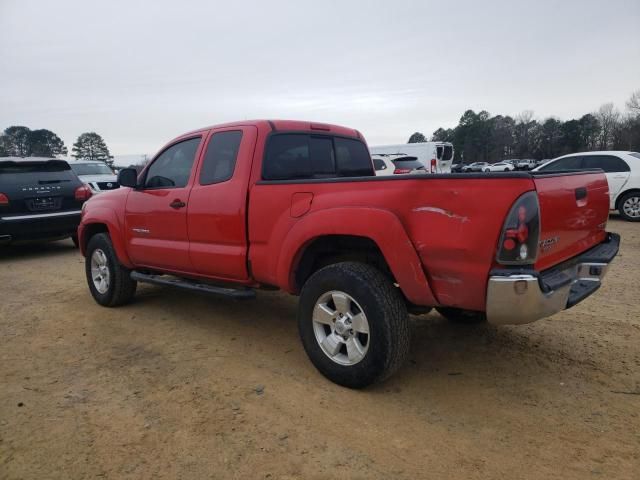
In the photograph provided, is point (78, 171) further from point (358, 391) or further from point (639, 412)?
point (639, 412)

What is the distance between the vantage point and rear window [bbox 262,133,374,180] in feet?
12.5

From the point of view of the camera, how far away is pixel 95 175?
1301cm

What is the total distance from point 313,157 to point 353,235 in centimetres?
136

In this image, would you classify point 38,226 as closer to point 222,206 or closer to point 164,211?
point 164,211

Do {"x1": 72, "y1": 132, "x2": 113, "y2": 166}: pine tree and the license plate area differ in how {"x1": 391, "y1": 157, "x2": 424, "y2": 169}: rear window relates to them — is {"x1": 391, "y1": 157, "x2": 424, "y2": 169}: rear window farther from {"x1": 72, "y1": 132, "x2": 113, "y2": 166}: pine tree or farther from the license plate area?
{"x1": 72, "y1": 132, "x2": 113, "y2": 166}: pine tree

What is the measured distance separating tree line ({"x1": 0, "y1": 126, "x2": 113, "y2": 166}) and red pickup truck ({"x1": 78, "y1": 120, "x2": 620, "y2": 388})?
149 ft

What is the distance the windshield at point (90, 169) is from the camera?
1306cm

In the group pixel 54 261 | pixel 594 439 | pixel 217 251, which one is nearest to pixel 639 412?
pixel 594 439

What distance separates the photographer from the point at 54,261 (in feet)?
26.5

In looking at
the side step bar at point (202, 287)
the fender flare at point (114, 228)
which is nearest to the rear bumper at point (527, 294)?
the side step bar at point (202, 287)

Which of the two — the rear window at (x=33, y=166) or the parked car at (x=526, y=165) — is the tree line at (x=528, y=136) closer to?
the parked car at (x=526, y=165)

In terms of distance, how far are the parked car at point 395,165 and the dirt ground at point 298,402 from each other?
11.4m

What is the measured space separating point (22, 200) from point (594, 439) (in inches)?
340

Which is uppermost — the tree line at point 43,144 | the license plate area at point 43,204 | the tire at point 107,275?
the tree line at point 43,144
